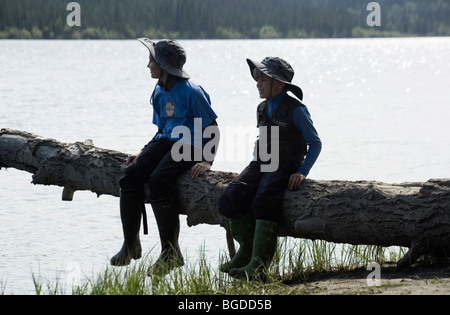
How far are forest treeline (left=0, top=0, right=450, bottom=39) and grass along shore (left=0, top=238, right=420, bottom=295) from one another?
81.2 m

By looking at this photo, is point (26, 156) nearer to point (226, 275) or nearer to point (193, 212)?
point (193, 212)

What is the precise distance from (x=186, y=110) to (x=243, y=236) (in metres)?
1.19

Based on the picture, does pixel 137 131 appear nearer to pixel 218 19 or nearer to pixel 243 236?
pixel 243 236

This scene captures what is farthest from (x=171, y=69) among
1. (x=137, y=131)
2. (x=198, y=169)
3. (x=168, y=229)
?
(x=137, y=131)

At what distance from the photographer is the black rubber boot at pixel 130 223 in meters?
7.47

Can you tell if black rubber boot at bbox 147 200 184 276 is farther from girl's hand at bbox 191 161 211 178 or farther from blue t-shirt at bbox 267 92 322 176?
blue t-shirt at bbox 267 92 322 176

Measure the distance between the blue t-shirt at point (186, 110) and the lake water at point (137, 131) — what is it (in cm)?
99

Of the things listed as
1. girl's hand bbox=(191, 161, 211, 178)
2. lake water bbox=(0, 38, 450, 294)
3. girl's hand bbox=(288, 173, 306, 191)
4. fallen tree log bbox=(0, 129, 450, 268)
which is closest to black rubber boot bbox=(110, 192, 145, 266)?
lake water bbox=(0, 38, 450, 294)

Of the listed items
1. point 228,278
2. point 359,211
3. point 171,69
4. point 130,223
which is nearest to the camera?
point 359,211

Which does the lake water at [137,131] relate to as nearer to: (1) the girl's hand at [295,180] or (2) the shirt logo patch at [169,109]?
(1) the girl's hand at [295,180]

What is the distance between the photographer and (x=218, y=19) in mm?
107750

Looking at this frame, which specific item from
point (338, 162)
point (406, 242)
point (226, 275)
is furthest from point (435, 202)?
point (338, 162)

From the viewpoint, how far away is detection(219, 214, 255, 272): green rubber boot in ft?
22.7

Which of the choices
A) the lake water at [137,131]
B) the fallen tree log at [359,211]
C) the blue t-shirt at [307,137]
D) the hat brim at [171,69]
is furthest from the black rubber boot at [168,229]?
the blue t-shirt at [307,137]
